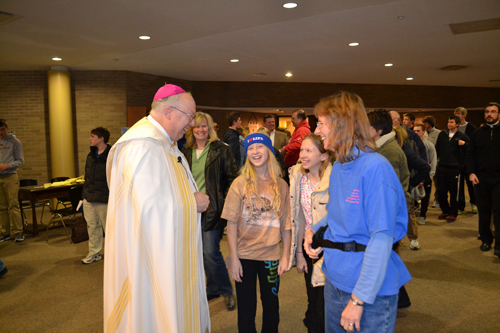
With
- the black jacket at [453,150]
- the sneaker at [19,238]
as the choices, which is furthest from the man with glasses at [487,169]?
the sneaker at [19,238]

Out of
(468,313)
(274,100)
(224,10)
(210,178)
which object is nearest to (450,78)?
(274,100)

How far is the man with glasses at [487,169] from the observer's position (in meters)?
4.67

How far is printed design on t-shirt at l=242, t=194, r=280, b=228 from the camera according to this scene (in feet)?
8.26

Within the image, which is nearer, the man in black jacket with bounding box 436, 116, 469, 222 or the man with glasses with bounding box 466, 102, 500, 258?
the man with glasses with bounding box 466, 102, 500, 258

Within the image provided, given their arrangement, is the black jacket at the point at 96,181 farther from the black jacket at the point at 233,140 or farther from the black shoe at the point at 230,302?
the black shoe at the point at 230,302

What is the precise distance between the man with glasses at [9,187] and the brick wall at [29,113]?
3.88 metres

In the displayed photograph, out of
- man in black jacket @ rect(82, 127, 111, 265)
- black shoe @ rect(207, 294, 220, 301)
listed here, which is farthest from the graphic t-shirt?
man in black jacket @ rect(82, 127, 111, 265)

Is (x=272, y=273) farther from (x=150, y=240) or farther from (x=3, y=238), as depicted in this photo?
(x=3, y=238)

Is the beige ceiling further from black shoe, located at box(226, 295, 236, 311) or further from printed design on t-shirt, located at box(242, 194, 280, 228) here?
black shoe, located at box(226, 295, 236, 311)

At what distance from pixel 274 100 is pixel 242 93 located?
127cm

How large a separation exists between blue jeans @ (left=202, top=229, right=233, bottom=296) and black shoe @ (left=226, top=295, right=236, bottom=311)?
4 centimetres

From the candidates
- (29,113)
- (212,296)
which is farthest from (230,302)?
(29,113)

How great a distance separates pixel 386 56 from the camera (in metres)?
8.72

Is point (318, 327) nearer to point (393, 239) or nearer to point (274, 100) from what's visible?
point (393, 239)
